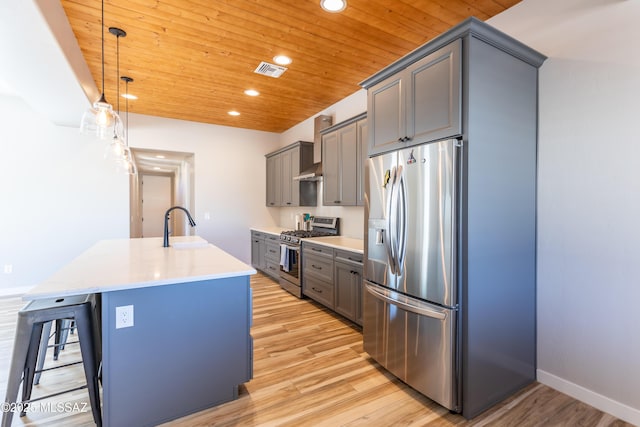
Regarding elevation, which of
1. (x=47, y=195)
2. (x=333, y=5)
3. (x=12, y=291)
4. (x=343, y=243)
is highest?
(x=333, y=5)

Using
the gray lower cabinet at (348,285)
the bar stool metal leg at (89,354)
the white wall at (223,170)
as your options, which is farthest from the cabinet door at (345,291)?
the white wall at (223,170)

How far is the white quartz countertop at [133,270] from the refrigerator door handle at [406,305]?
3.41ft

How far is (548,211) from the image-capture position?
215cm

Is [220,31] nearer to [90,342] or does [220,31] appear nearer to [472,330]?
[90,342]

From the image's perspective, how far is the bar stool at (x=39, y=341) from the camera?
1.54 metres

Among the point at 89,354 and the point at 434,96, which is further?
the point at 434,96

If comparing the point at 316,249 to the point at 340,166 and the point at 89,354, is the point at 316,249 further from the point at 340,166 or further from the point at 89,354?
the point at 89,354

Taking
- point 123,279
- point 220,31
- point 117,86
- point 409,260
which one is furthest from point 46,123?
point 409,260

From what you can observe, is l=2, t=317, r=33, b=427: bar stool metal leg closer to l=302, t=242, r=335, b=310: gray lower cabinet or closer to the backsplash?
l=302, t=242, r=335, b=310: gray lower cabinet

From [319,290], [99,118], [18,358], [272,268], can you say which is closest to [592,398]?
[319,290]

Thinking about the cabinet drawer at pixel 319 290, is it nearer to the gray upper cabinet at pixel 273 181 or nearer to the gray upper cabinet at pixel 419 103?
the gray upper cabinet at pixel 419 103

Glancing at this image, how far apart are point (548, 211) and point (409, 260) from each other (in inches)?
42.4

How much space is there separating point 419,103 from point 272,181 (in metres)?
4.15

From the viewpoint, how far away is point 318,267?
3.75 m
